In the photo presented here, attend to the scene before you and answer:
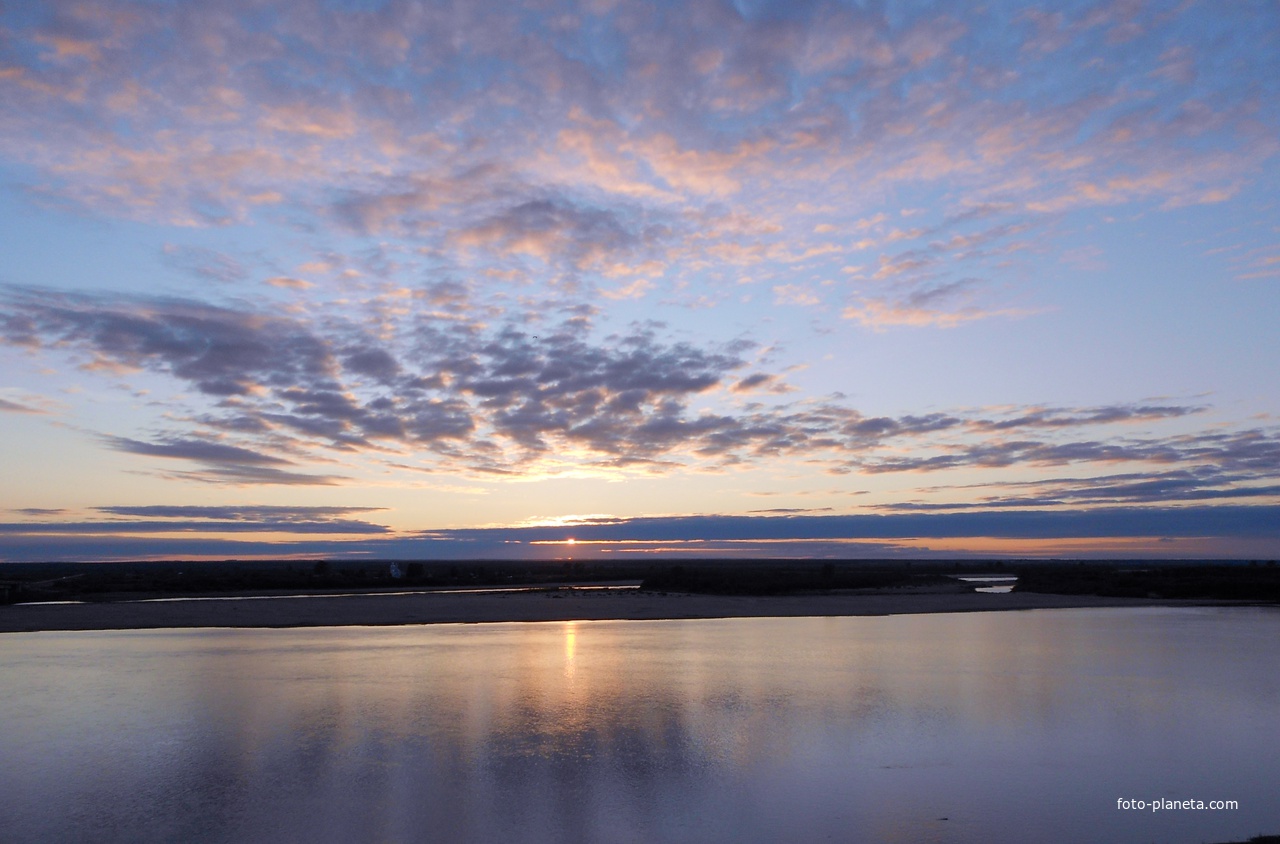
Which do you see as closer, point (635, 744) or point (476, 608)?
point (635, 744)

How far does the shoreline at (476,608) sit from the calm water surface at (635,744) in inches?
433

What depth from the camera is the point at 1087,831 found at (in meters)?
10.3

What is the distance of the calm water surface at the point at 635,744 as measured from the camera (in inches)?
419

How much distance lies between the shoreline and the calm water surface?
11.0 meters

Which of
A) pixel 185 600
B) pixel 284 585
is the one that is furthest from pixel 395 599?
pixel 284 585

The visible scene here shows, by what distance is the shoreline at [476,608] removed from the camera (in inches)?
1475

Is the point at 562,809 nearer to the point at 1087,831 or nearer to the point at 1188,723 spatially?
the point at 1087,831

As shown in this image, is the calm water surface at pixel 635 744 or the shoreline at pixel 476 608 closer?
the calm water surface at pixel 635 744

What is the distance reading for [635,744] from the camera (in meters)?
14.5

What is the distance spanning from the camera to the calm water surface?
1065 centimetres

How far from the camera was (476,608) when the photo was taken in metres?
45.7

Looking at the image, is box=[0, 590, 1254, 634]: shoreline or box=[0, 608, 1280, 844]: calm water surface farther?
box=[0, 590, 1254, 634]: shoreline

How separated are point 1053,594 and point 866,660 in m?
40.9

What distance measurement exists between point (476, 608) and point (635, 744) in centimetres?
3276
